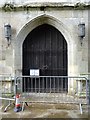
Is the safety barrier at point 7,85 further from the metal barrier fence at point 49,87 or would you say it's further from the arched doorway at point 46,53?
the arched doorway at point 46,53

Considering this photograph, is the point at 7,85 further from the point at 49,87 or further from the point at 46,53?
the point at 46,53

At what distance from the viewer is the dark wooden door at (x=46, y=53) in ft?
24.3

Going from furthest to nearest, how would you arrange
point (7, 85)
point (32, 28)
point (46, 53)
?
point (46, 53) → point (32, 28) → point (7, 85)

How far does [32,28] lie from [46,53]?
43.4 inches

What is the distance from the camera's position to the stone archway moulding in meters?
7.00

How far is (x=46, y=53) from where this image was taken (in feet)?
24.4

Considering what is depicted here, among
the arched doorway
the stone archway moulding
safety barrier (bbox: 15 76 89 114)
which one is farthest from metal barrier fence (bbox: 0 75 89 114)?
the stone archway moulding

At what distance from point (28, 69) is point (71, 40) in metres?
2.01

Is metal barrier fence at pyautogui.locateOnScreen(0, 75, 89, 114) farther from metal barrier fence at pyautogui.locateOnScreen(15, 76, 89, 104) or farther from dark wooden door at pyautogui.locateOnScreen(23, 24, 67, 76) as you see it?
dark wooden door at pyautogui.locateOnScreen(23, 24, 67, 76)

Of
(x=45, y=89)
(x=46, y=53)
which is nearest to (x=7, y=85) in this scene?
(x=45, y=89)

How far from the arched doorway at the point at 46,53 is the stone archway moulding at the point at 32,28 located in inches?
9.6

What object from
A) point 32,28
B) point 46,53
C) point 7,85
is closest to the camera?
point 7,85

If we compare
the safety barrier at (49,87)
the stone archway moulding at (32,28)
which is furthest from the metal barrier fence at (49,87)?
the stone archway moulding at (32,28)

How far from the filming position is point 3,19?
7.00 meters
